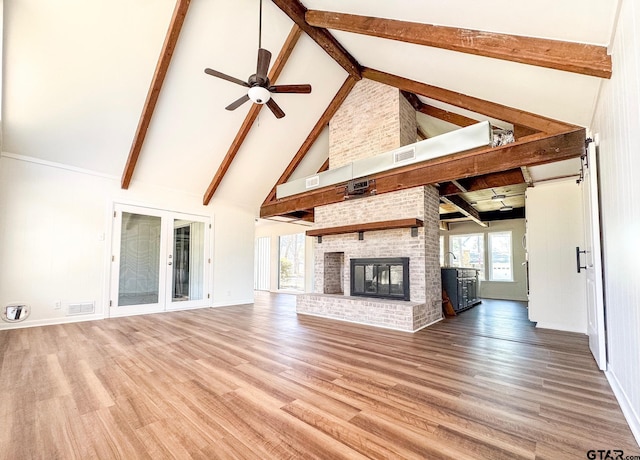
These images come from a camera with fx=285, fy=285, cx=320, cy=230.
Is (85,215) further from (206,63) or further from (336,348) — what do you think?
(336,348)

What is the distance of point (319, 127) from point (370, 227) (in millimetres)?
2931

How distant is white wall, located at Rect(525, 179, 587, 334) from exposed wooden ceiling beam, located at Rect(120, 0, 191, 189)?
5.94m

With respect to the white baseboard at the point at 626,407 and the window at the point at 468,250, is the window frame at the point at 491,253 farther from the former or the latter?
the white baseboard at the point at 626,407

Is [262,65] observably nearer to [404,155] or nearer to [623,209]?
[404,155]

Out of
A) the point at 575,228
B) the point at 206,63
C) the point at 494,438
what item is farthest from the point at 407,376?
the point at 206,63

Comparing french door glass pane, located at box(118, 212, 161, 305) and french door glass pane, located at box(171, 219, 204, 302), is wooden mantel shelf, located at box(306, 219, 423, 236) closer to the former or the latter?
french door glass pane, located at box(171, 219, 204, 302)

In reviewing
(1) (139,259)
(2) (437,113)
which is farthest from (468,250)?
(1) (139,259)

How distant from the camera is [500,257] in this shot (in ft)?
30.5

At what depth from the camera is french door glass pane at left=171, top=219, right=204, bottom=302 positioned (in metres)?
6.57

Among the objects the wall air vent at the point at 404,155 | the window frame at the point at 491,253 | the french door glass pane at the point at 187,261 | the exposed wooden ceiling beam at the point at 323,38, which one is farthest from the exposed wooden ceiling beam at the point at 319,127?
the window frame at the point at 491,253

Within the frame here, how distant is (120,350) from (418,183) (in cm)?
482

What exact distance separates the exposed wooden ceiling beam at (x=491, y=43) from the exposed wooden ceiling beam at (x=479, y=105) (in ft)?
4.27

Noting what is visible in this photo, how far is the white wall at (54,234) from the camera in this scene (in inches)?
181

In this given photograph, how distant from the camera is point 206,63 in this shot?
4594 mm
